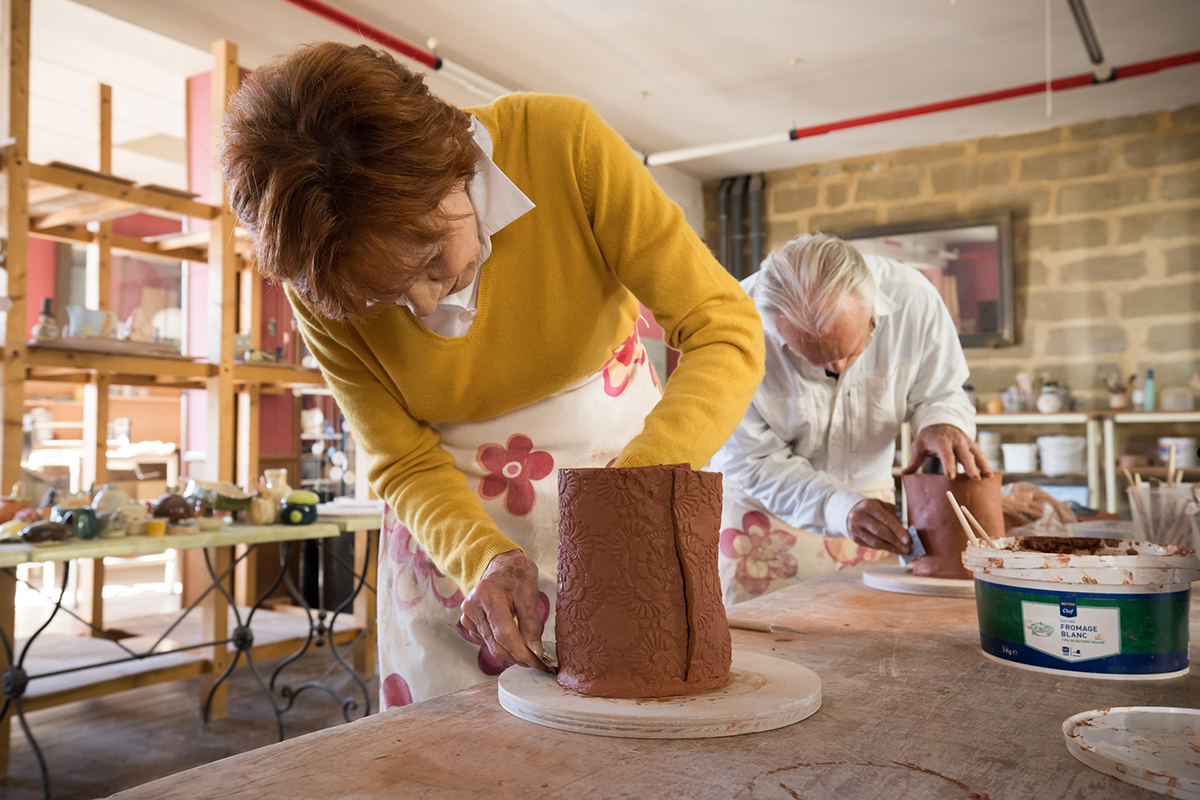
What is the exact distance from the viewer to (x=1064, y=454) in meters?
5.30

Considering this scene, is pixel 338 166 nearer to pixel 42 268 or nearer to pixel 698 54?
pixel 698 54

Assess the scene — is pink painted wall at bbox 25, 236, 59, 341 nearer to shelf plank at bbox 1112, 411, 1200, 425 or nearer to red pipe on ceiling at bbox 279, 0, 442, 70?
red pipe on ceiling at bbox 279, 0, 442, 70

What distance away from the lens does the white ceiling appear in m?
4.07

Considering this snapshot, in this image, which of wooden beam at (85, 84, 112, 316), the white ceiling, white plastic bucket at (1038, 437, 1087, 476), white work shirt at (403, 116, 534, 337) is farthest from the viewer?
white plastic bucket at (1038, 437, 1087, 476)

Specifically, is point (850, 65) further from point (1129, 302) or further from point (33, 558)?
point (33, 558)

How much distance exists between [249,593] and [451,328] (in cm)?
317

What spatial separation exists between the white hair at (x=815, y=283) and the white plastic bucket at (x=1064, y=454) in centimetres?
403

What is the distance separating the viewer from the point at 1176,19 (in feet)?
14.3

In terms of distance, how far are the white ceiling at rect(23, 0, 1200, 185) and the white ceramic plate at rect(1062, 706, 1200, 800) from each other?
154 inches

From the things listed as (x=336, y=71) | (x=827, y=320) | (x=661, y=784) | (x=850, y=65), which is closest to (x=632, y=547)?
(x=661, y=784)

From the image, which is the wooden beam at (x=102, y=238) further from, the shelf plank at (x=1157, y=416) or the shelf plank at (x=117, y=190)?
the shelf plank at (x=1157, y=416)

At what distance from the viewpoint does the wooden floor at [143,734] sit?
8.41 ft

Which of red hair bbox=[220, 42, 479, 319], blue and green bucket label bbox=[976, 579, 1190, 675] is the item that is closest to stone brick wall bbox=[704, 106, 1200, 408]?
blue and green bucket label bbox=[976, 579, 1190, 675]

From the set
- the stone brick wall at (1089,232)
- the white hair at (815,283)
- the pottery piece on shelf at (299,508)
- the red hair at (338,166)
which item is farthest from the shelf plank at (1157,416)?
the red hair at (338,166)
